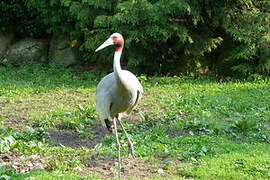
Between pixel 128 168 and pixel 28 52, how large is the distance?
10373 mm

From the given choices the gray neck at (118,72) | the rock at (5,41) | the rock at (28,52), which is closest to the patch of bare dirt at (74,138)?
the gray neck at (118,72)

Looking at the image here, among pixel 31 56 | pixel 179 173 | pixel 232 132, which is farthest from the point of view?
pixel 31 56

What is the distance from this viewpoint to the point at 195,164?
22.8ft

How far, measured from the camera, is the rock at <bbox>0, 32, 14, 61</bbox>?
55.7 feet

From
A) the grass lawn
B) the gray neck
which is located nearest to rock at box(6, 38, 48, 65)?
the grass lawn

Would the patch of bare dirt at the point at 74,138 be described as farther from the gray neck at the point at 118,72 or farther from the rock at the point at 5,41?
the rock at the point at 5,41

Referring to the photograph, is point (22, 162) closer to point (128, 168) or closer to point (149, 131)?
point (128, 168)

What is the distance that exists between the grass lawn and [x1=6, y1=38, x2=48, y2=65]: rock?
2.86m

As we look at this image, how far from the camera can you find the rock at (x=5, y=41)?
1697cm

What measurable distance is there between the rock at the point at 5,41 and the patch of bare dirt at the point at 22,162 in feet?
33.5

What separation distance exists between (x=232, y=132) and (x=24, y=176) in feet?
11.8

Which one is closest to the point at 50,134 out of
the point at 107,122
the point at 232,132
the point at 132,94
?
the point at 107,122

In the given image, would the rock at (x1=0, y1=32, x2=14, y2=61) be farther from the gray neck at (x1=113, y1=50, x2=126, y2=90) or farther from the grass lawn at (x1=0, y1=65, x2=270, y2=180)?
the gray neck at (x1=113, y1=50, x2=126, y2=90)

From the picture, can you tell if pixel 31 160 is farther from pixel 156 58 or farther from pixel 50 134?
pixel 156 58
